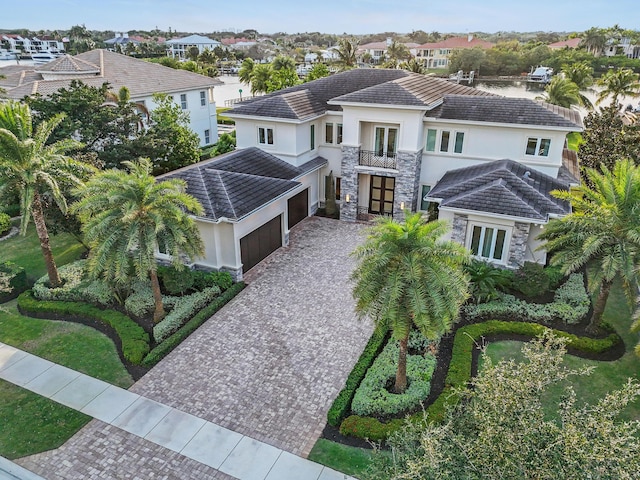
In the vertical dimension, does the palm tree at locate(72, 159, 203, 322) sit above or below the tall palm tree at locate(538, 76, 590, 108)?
below

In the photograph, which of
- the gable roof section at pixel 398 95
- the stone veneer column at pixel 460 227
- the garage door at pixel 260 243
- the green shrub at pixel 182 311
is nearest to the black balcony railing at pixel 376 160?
the gable roof section at pixel 398 95

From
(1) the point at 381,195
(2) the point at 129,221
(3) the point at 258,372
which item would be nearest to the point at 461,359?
(3) the point at 258,372

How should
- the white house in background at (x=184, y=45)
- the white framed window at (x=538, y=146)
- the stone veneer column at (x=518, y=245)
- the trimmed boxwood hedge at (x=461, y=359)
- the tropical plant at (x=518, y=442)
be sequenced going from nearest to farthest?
the tropical plant at (x=518, y=442) → the trimmed boxwood hedge at (x=461, y=359) → the stone veneer column at (x=518, y=245) → the white framed window at (x=538, y=146) → the white house in background at (x=184, y=45)

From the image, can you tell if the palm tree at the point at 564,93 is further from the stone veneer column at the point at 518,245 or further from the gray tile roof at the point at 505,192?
the stone veneer column at the point at 518,245

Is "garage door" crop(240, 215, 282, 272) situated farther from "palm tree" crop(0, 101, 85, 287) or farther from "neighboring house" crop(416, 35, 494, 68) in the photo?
"neighboring house" crop(416, 35, 494, 68)

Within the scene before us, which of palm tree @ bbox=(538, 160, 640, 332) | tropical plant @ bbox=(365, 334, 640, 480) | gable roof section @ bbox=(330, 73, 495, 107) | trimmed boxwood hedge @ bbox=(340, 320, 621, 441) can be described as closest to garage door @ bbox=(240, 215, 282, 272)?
gable roof section @ bbox=(330, 73, 495, 107)

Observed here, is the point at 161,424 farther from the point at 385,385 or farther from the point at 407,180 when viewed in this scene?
the point at 407,180
